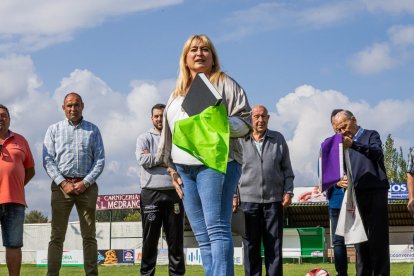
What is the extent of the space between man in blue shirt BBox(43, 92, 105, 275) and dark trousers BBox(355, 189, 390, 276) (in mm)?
3164

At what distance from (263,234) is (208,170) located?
3183 millimetres

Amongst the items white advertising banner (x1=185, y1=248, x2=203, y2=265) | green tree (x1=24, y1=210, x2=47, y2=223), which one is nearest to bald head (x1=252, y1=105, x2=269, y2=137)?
white advertising banner (x1=185, y1=248, x2=203, y2=265)

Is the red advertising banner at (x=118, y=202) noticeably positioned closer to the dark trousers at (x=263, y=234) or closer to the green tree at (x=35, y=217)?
the green tree at (x=35, y=217)

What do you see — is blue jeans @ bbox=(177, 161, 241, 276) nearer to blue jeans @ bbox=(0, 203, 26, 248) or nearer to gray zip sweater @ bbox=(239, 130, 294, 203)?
gray zip sweater @ bbox=(239, 130, 294, 203)

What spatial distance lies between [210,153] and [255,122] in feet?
11.2

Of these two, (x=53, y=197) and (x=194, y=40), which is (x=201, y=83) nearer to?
(x=194, y=40)

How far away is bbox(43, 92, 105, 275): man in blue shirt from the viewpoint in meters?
8.51

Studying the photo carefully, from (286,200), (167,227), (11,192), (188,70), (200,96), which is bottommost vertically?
(167,227)

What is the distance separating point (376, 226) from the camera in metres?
7.57

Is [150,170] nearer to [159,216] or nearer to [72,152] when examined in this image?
[159,216]

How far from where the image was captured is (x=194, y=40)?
5.43 meters

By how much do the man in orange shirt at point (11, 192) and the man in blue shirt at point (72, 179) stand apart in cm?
46

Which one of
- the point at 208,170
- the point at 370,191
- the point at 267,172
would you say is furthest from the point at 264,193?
the point at 208,170

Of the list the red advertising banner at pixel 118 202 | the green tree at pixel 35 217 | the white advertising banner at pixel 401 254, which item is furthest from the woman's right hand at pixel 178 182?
the green tree at pixel 35 217
